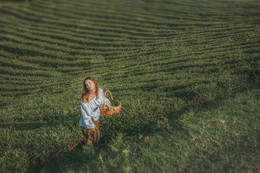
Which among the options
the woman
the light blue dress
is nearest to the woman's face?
the woman

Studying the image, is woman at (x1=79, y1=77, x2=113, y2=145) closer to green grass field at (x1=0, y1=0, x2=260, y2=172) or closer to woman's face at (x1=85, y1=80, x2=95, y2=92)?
woman's face at (x1=85, y1=80, x2=95, y2=92)

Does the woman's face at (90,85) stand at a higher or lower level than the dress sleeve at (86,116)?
higher

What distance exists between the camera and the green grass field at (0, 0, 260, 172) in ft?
15.4

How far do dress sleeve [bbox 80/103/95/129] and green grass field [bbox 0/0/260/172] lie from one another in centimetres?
45

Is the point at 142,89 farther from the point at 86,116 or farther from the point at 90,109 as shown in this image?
the point at 86,116

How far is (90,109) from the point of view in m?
4.97

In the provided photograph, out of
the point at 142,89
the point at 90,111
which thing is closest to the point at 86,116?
the point at 90,111

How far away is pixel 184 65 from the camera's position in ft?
27.5

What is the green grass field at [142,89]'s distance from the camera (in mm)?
4699

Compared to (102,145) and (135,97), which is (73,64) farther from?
(102,145)

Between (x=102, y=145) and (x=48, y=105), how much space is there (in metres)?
3.65

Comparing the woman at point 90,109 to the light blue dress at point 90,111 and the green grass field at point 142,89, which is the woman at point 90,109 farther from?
the green grass field at point 142,89

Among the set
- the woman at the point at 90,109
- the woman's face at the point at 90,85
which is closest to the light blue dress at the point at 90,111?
the woman at the point at 90,109

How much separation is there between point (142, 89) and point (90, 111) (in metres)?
3.12
